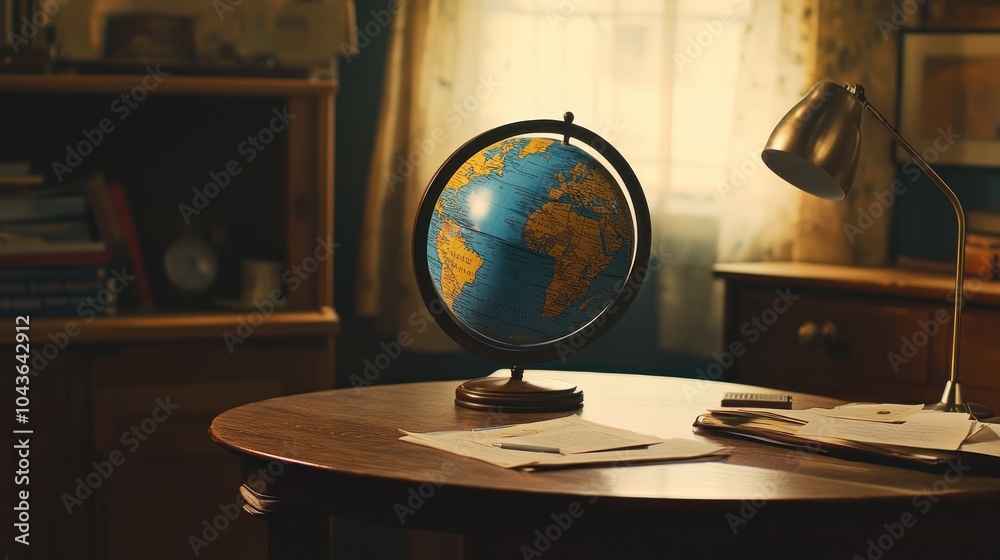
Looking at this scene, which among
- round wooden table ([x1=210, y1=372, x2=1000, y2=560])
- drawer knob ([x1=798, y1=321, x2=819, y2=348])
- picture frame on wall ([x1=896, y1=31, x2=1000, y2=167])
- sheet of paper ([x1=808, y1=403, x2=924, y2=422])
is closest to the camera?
round wooden table ([x1=210, y1=372, x2=1000, y2=560])

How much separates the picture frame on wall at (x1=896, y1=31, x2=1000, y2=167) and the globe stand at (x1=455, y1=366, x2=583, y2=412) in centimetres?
169

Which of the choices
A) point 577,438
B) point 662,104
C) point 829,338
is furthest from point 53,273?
point 829,338

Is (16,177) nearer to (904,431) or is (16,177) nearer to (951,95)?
(904,431)

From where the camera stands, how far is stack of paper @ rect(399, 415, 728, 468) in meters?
1.27

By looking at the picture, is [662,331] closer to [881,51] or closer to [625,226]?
[881,51]

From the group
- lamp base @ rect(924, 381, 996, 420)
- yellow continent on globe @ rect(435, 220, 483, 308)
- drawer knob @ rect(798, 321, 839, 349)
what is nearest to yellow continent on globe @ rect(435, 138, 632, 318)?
yellow continent on globe @ rect(435, 220, 483, 308)

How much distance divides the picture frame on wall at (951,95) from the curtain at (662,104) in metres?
0.06

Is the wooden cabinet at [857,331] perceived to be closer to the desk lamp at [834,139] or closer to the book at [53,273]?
the desk lamp at [834,139]

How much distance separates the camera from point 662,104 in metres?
2.97

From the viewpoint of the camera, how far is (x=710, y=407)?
1631mm

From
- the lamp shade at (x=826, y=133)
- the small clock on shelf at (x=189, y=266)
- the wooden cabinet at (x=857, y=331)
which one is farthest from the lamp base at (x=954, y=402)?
the small clock on shelf at (x=189, y=266)

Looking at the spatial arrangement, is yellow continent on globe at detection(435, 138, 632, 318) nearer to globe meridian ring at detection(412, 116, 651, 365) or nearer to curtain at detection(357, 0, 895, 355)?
globe meridian ring at detection(412, 116, 651, 365)

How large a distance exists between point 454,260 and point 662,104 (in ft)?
5.24

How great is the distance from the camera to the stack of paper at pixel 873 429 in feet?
4.19
